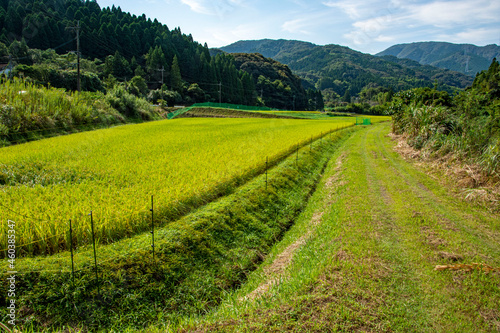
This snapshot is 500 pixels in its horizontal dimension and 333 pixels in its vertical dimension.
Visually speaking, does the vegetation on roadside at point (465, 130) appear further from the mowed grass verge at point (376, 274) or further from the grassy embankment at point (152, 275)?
the grassy embankment at point (152, 275)

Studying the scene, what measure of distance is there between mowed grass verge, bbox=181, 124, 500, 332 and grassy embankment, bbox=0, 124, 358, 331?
0.43 m

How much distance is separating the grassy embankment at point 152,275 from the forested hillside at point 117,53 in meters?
60.4

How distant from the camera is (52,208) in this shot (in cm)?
484

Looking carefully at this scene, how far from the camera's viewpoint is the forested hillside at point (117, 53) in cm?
6944

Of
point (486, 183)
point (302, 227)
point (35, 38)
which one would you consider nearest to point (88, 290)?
point (302, 227)

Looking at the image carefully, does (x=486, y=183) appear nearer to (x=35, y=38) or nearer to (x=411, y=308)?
(x=411, y=308)

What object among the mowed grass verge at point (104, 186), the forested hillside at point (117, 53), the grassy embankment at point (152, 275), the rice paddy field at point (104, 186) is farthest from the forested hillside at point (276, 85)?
the grassy embankment at point (152, 275)

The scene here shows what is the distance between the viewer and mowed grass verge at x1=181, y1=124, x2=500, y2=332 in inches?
141

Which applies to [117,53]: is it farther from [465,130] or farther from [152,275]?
[152,275]

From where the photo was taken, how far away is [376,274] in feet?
15.2

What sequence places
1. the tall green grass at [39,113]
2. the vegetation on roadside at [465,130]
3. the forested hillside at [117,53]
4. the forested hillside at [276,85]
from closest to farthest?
the vegetation on roadside at [465,130], the tall green grass at [39,113], the forested hillside at [117,53], the forested hillside at [276,85]

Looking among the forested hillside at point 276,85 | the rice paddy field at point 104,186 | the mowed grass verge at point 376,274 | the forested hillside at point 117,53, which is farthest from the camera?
the forested hillside at point 276,85

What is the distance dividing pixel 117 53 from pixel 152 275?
84.9 m

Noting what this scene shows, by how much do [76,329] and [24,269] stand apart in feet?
3.82
